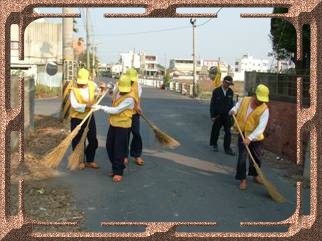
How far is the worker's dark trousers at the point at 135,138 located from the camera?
831 centimetres

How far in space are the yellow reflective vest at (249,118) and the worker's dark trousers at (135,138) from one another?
1992mm

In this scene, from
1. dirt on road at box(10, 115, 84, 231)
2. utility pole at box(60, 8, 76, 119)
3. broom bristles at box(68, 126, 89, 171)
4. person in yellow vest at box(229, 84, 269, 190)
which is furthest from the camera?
utility pole at box(60, 8, 76, 119)

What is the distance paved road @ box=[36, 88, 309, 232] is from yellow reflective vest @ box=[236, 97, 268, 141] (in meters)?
0.86

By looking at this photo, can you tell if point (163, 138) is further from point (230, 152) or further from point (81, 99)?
point (230, 152)

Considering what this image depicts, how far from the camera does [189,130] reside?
43.1ft

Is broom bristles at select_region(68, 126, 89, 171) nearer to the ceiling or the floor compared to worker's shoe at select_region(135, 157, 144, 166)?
nearer to the ceiling

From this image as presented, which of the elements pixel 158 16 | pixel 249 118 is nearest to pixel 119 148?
pixel 249 118

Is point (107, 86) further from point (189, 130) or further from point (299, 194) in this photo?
point (299, 194)

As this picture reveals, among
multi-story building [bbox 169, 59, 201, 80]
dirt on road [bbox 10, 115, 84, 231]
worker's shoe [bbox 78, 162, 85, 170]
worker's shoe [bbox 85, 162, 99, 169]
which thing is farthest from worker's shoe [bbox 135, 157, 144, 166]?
multi-story building [bbox 169, 59, 201, 80]

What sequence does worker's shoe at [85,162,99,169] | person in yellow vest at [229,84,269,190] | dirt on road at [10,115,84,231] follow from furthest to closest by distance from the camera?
worker's shoe at [85,162,99,169] < person in yellow vest at [229,84,269,190] < dirt on road at [10,115,84,231]

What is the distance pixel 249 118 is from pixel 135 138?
231 cm

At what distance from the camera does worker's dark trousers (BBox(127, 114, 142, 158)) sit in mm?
8312

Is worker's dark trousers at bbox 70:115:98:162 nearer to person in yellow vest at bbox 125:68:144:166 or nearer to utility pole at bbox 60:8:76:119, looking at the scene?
person in yellow vest at bbox 125:68:144:166

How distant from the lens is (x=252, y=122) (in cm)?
678
